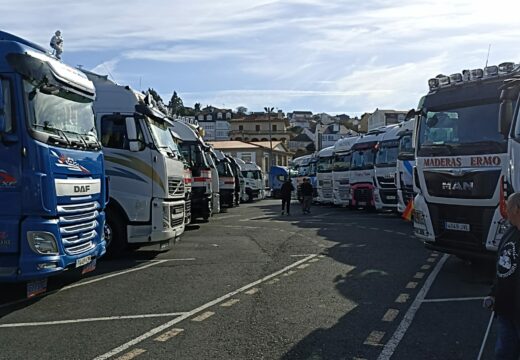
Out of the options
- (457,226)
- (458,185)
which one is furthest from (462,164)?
(457,226)

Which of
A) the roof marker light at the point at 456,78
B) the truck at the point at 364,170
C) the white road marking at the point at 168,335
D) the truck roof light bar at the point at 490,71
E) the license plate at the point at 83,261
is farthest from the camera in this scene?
the truck at the point at 364,170

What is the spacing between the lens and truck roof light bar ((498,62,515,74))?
30.6 feet

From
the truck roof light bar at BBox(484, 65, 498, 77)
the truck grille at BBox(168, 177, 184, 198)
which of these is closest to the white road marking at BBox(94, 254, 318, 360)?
the truck grille at BBox(168, 177, 184, 198)

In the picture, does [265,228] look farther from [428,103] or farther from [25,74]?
[25,74]

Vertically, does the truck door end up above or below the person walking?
above

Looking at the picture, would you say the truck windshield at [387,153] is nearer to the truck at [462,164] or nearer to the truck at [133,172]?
the truck at [462,164]

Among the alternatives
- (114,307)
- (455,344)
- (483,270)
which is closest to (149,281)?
(114,307)

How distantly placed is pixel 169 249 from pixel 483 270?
22.5ft

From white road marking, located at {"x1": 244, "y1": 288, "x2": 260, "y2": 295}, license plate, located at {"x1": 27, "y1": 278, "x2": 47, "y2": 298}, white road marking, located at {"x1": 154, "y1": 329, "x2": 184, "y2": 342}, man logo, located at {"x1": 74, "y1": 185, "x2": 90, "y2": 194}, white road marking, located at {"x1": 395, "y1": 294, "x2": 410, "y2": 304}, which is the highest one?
man logo, located at {"x1": 74, "y1": 185, "x2": 90, "y2": 194}

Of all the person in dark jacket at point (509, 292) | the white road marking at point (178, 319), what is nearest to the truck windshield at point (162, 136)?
the white road marking at point (178, 319)

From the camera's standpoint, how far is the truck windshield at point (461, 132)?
9.16 meters

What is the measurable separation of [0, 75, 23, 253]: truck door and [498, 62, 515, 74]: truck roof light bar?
290 inches

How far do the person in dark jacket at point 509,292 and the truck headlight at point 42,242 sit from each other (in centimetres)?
533

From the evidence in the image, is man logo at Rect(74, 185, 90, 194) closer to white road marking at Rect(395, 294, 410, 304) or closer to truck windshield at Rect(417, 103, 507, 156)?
white road marking at Rect(395, 294, 410, 304)
